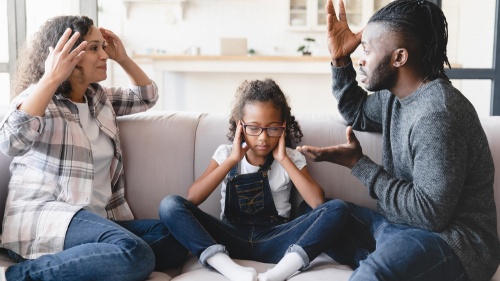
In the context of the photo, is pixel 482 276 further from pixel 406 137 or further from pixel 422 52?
pixel 422 52

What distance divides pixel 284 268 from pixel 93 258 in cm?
52

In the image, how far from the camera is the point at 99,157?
1.82 meters

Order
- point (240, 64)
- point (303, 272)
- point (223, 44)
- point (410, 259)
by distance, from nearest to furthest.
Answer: point (410, 259)
point (303, 272)
point (240, 64)
point (223, 44)

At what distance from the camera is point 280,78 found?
19.4ft

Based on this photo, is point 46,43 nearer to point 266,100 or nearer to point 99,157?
point 99,157

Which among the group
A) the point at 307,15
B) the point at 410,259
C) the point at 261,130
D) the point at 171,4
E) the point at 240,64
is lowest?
the point at 410,259

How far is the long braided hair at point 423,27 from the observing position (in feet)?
5.09

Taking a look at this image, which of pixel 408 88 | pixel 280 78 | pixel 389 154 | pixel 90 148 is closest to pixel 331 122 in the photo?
pixel 389 154

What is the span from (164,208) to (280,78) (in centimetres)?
428

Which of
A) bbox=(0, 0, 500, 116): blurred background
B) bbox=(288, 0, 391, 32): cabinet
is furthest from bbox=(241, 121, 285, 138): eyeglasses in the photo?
bbox=(288, 0, 391, 32): cabinet

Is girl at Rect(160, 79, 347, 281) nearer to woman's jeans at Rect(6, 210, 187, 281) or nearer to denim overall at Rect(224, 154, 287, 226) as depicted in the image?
denim overall at Rect(224, 154, 287, 226)

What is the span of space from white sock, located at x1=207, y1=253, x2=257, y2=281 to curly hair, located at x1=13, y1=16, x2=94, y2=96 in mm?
694

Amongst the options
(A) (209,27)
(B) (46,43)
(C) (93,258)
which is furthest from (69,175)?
(A) (209,27)

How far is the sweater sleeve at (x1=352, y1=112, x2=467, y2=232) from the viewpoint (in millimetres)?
1407
